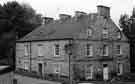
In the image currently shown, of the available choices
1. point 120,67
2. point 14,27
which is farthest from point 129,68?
point 14,27

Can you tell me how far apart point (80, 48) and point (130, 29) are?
679 inches

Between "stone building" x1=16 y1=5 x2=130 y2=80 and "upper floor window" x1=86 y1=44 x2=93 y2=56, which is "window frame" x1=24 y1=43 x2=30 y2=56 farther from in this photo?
"upper floor window" x1=86 y1=44 x2=93 y2=56

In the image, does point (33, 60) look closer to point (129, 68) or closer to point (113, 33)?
point (113, 33)

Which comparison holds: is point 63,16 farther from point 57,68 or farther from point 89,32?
point 57,68

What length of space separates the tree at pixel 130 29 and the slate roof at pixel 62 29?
1009 centimetres

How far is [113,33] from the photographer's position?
37031mm

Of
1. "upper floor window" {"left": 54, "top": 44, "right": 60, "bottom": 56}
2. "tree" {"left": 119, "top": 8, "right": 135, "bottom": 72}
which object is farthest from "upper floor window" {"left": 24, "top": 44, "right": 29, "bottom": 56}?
"tree" {"left": 119, "top": 8, "right": 135, "bottom": 72}

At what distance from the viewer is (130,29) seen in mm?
46312

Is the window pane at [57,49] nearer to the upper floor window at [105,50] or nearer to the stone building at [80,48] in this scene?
the stone building at [80,48]

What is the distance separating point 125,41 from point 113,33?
121 inches

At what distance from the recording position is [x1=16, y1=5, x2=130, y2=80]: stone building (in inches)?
1299

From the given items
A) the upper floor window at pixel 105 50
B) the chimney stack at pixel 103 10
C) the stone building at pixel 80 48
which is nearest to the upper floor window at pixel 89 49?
the stone building at pixel 80 48

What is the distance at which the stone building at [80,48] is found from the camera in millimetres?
33000

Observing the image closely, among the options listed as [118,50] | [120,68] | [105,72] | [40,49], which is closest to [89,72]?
[105,72]
